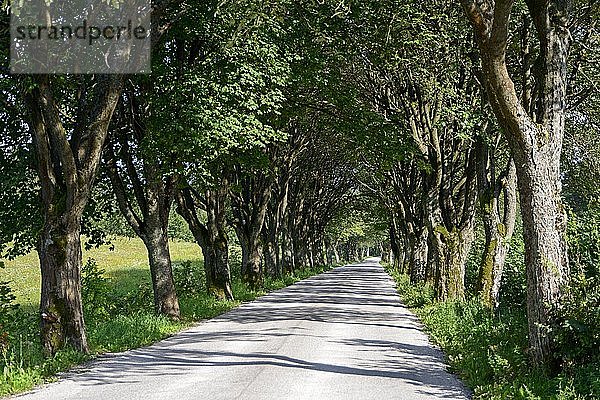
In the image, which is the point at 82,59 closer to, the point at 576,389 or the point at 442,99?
the point at 576,389

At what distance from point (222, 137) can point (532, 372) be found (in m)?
9.32

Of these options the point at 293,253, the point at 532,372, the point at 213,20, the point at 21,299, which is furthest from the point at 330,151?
the point at 532,372

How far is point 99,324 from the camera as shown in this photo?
16.5 meters

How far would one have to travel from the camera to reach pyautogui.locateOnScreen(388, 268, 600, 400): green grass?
7719 millimetres

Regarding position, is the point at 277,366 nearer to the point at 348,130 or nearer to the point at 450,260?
the point at 450,260

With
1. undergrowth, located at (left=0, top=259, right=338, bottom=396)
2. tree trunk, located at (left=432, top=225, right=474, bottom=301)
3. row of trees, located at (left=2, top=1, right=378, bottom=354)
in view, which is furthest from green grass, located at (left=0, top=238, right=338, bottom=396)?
tree trunk, located at (left=432, top=225, right=474, bottom=301)

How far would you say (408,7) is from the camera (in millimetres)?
16156

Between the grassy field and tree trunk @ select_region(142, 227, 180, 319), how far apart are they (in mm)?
11886

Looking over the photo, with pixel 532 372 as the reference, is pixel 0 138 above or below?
above

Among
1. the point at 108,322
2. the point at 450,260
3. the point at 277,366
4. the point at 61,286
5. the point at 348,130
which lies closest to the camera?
the point at 277,366

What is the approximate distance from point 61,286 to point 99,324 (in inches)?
173

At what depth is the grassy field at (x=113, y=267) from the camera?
40219mm

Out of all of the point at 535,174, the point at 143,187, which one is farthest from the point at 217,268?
the point at 535,174

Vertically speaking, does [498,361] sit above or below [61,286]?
below
